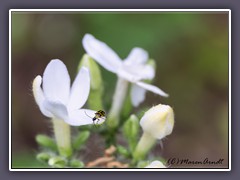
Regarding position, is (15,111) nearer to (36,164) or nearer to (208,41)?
(36,164)

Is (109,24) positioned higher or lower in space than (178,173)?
higher

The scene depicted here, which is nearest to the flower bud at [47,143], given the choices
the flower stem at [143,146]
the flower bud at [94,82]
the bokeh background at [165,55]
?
the flower bud at [94,82]

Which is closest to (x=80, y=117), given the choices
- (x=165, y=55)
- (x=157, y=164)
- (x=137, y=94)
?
(x=157, y=164)

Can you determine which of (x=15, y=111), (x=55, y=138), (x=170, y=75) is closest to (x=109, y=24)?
(x=170, y=75)

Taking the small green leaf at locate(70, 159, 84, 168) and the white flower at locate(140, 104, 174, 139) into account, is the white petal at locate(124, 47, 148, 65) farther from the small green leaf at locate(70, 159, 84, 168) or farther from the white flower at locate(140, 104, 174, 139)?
the small green leaf at locate(70, 159, 84, 168)

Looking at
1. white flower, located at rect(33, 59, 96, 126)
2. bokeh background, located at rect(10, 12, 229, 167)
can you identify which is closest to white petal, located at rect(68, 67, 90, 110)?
white flower, located at rect(33, 59, 96, 126)

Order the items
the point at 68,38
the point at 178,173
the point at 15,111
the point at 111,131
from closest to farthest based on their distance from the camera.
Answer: the point at 178,173 → the point at 111,131 → the point at 15,111 → the point at 68,38

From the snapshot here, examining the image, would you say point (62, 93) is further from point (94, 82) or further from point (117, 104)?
point (117, 104)

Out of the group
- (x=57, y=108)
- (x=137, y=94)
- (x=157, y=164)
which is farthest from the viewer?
(x=137, y=94)
